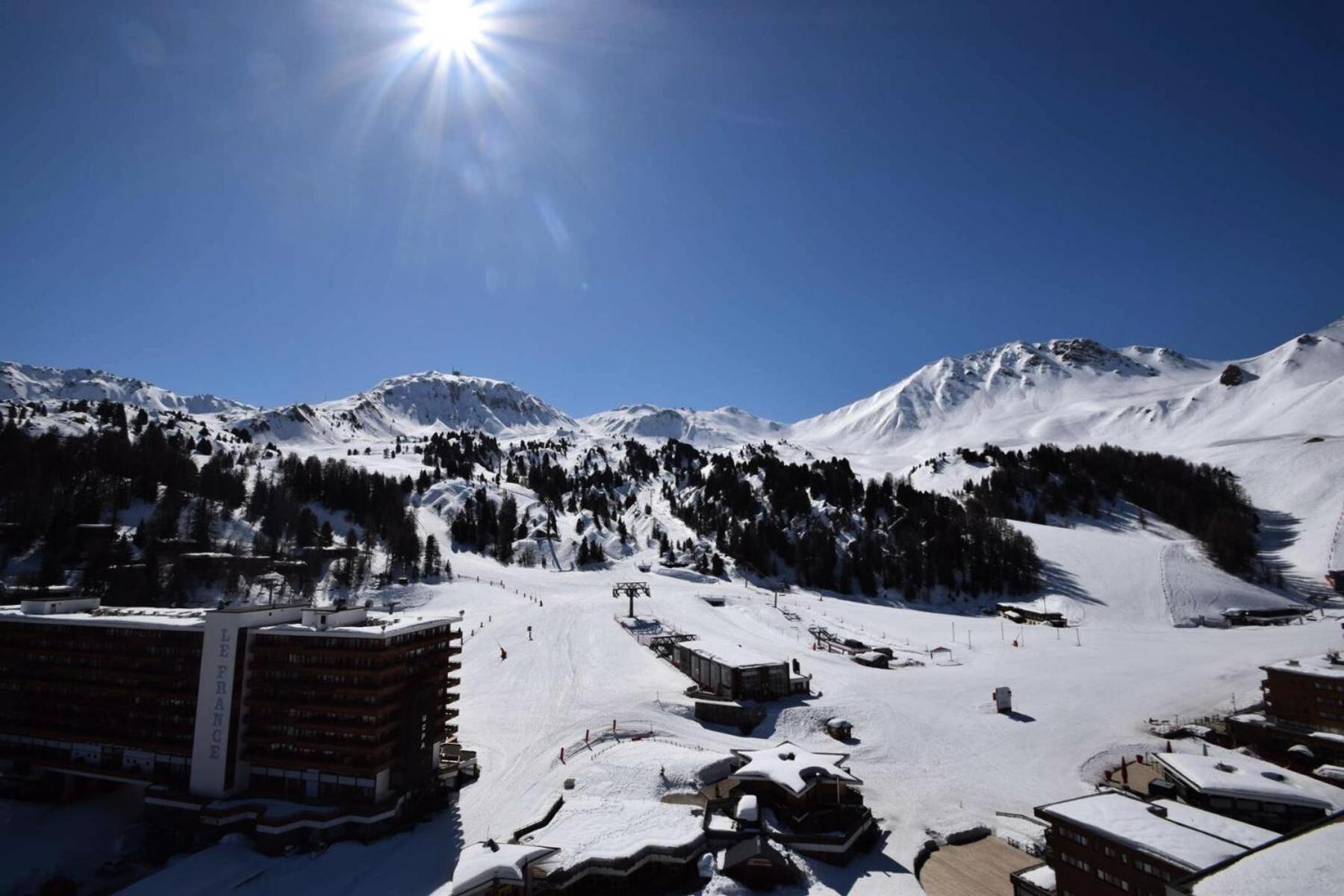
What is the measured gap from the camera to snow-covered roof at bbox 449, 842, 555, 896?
3212 cm

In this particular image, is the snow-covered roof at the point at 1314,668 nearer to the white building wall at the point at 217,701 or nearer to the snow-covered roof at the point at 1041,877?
the snow-covered roof at the point at 1041,877

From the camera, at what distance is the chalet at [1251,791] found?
125 feet

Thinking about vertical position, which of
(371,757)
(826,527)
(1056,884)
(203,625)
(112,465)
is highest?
(112,465)

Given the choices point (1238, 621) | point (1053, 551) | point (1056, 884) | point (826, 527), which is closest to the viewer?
point (1056, 884)

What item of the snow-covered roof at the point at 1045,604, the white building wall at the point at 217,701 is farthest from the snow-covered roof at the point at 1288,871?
the snow-covered roof at the point at 1045,604

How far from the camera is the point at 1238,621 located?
331 feet

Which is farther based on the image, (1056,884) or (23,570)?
(23,570)

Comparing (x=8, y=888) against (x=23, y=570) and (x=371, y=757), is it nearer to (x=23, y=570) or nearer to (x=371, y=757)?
(x=371, y=757)

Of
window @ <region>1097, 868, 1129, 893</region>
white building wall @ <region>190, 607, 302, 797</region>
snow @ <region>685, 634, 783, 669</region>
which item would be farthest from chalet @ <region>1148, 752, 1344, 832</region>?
white building wall @ <region>190, 607, 302, 797</region>

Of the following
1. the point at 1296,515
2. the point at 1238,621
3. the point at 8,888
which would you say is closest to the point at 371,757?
the point at 8,888

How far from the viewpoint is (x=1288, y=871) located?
2236 cm

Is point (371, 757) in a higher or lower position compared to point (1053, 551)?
lower

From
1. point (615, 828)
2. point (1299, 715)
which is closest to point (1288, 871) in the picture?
point (615, 828)

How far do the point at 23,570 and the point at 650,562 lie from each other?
10693 centimetres
